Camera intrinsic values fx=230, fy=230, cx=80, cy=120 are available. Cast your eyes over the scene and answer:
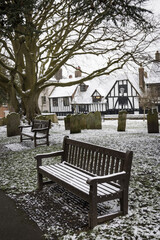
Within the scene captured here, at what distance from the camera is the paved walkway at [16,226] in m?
3.33

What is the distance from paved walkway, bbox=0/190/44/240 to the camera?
3.33m

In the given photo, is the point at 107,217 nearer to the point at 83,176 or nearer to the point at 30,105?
the point at 83,176

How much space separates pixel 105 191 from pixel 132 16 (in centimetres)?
596

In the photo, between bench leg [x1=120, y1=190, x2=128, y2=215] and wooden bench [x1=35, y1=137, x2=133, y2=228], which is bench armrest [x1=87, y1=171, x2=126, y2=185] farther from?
bench leg [x1=120, y1=190, x2=128, y2=215]

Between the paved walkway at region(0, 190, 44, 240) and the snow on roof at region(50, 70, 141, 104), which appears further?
the snow on roof at region(50, 70, 141, 104)

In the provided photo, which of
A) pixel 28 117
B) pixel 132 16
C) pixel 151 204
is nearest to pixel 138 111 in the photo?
pixel 28 117

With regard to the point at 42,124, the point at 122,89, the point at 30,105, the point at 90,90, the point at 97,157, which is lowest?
the point at 97,157

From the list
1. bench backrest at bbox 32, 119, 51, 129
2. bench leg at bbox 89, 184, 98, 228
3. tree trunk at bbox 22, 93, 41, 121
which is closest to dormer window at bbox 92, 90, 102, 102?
tree trunk at bbox 22, 93, 41, 121

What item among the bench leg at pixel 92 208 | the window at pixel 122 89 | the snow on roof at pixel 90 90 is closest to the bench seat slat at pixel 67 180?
the bench leg at pixel 92 208

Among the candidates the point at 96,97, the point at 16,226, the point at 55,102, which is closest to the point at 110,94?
the point at 96,97

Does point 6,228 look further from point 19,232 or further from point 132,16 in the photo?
point 132,16

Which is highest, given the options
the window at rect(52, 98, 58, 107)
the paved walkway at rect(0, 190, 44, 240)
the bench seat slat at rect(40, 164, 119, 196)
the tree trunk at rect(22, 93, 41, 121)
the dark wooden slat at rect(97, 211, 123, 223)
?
the window at rect(52, 98, 58, 107)

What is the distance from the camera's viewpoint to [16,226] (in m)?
3.61

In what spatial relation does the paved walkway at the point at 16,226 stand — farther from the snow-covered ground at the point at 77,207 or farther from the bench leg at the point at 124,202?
the bench leg at the point at 124,202
